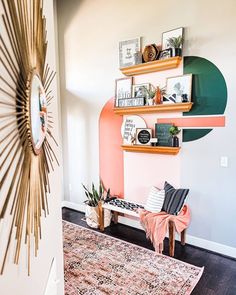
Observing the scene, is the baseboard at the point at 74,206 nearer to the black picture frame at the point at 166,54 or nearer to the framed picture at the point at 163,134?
the framed picture at the point at 163,134

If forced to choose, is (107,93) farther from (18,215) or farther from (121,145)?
(18,215)

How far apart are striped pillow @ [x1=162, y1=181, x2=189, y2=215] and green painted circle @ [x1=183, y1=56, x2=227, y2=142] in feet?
2.16

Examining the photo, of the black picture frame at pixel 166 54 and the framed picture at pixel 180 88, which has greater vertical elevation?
the black picture frame at pixel 166 54

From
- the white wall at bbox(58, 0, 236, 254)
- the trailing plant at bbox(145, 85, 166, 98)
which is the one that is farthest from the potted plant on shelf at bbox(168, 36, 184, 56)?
the trailing plant at bbox(145, 85, 166, 98)

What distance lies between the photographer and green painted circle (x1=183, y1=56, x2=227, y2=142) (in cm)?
272

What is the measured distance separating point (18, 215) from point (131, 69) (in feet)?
9.36

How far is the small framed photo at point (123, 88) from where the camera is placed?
3.43m

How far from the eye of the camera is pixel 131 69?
328 centimetres

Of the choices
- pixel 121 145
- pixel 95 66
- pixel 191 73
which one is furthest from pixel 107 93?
pixel 191 73

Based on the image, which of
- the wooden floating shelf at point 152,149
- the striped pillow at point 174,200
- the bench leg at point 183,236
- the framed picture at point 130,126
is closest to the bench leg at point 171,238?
the striped pillow at point 174,200

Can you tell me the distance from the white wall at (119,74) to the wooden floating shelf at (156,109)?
0.41 m

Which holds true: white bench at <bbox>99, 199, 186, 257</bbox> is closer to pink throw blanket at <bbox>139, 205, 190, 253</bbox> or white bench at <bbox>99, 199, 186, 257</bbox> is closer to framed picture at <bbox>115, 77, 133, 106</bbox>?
pink throw blanket at <bbox>139, 205, 190, 253</bbox>

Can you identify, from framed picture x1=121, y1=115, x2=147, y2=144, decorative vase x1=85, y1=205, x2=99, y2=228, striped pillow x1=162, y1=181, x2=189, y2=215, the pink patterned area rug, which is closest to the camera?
the pink patterned area rug

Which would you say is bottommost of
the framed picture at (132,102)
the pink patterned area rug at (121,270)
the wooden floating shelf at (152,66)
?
the pink patterned area rug at (121,270)
